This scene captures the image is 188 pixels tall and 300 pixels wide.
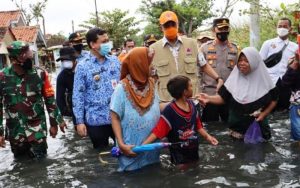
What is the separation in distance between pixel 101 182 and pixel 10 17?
44.6 m

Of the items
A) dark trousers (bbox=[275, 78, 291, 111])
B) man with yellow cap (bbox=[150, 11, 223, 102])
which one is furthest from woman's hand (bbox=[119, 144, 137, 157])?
dark trousers (bbox=[275, 78, 291, 111])

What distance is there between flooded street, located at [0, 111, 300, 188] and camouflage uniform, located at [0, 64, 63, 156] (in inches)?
15.7

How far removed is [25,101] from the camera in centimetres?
566

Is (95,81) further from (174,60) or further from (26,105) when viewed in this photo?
(174,60)

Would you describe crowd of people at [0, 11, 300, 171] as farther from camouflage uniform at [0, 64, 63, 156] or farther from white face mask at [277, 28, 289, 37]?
white face mask at [277, 28, 289, 37]

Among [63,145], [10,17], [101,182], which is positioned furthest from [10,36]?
[101,182]

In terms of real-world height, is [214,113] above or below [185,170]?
above

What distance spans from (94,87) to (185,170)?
5.42 feet

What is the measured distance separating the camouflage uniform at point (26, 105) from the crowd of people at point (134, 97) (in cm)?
1

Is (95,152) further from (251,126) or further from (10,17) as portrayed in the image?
(10,17)

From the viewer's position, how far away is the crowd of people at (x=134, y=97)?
4504 mm

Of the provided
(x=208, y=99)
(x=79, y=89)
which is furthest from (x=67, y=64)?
(x=208, y=99)

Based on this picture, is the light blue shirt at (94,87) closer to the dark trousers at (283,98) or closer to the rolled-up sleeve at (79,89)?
the rolled-up sleeve at (79,89)

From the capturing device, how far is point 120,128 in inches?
176
